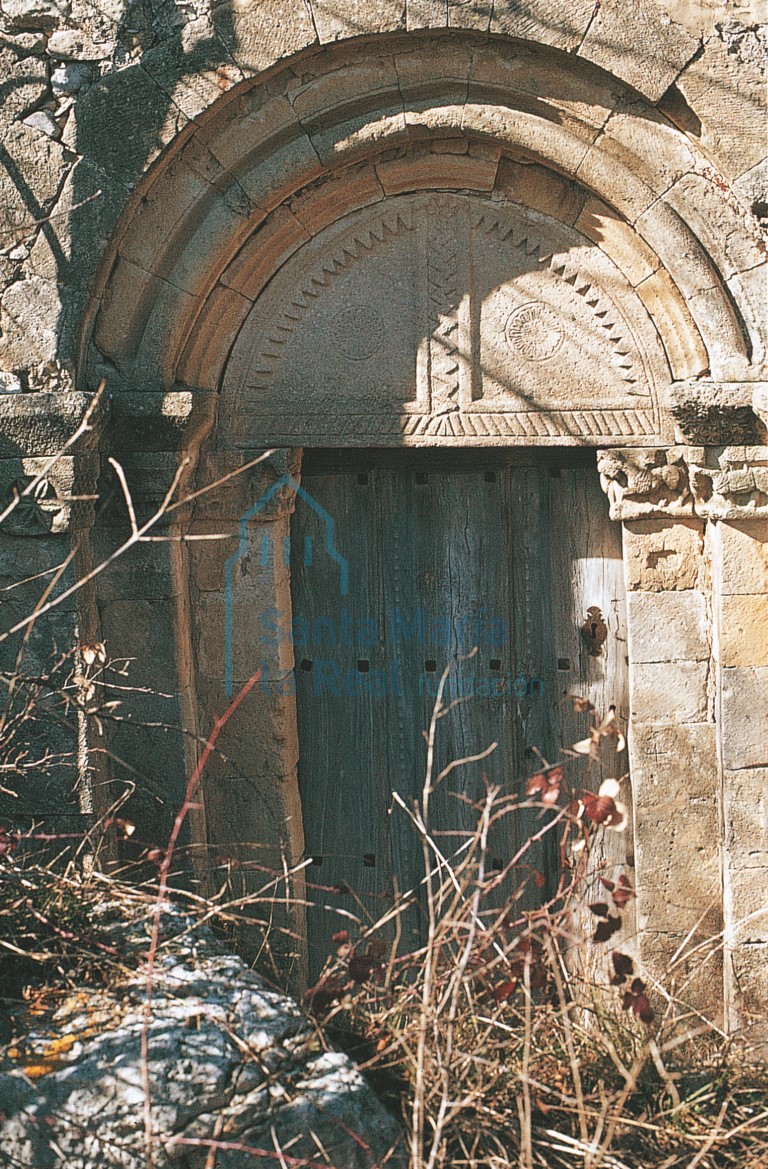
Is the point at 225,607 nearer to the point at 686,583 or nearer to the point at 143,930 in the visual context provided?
the point at 143,930

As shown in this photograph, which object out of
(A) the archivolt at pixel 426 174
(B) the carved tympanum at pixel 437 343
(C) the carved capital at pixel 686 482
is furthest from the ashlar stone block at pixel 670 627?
(A) the archivolt at pixel 426 174

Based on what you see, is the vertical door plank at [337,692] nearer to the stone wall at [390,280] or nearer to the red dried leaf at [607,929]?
the stone wall at [390,280]

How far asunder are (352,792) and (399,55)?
2.56 m

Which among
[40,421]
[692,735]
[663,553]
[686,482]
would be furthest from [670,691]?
[40,421]

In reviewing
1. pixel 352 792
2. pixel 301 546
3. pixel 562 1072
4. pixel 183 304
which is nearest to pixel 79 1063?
pixel 562 1072

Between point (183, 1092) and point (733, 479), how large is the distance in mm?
2471

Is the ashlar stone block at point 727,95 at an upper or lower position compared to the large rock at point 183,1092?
upper

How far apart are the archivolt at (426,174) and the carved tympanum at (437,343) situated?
0.53 ft

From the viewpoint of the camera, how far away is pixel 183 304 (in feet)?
12.5

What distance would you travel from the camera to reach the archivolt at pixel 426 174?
146 inches

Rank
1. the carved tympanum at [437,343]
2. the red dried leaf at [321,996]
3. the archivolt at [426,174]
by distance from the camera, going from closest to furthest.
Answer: the red dried leaf at [321,996] → the archivolt at [426,174] → the carved tympanum at [437,343]

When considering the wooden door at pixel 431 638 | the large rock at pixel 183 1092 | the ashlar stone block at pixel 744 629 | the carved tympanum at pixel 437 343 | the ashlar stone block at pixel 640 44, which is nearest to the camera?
the large rock at pixel 183 1092

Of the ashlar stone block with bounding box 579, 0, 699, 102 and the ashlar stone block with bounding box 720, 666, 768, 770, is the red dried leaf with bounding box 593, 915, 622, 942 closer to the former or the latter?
the ashlar stone block with bounding box 720, 666, 768, 770

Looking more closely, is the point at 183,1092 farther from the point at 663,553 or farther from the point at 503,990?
the point at 663,553
